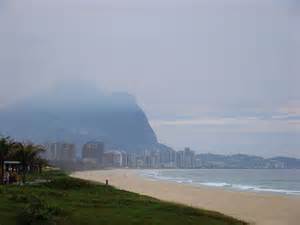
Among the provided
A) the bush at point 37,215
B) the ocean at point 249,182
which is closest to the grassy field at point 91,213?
the bush at point 37,215

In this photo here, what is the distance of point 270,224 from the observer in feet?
89.8

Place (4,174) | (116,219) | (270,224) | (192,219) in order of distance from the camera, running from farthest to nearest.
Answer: (4,174) < (270,224) < (192,219) < (116,219)

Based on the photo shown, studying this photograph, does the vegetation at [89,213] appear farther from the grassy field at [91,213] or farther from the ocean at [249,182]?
the ocean at [249,182]

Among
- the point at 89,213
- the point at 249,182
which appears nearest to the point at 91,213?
the point at 89,213

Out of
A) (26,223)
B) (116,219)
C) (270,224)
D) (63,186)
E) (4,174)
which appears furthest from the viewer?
(4,174)

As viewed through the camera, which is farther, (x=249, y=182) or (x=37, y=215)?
(x=249, y=182)

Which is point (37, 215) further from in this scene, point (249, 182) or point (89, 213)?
point (249, 182)

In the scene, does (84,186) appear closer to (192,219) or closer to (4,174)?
(4,174)

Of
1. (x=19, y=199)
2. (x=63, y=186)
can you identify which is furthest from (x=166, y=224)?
(x=63, y=186)

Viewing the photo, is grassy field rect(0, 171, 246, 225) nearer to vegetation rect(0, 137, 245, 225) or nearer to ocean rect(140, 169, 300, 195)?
vegetation rect(0, 137, 245, 225)

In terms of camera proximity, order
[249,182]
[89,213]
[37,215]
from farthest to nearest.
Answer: [249,182] → [89,213] → [37,215]

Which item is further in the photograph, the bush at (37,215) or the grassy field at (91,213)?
the grassy field at (91,213)

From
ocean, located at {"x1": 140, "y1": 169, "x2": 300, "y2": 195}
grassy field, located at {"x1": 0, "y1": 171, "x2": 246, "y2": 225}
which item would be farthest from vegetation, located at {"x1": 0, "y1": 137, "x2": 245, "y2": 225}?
ocean, located at {"x1": 140, "y1": 169, "x2": 300, "y2": 195}

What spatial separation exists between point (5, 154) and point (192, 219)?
76.5 ft
